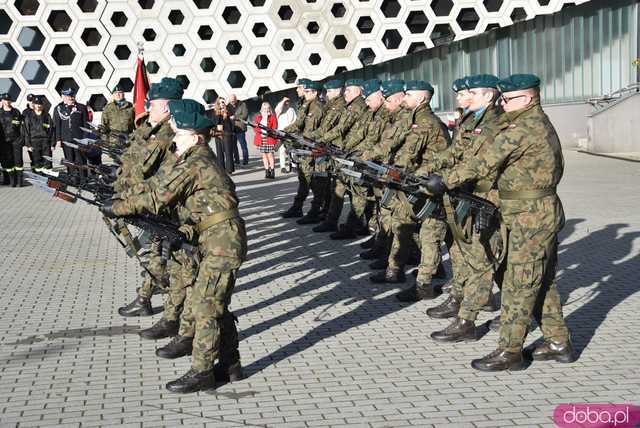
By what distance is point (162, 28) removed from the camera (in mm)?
29828

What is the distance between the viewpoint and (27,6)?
2916 cm

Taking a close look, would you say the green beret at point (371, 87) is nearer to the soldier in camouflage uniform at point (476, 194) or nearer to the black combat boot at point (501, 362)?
the soldier in camouflage uniform at point (476, 194)

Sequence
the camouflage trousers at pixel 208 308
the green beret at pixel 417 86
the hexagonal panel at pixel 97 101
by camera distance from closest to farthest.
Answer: the camouflage trousers at pixel 208 308 → the green beret at pixel 417 86 → the hexagonal panel at pixel 97 101

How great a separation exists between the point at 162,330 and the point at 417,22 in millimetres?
26428

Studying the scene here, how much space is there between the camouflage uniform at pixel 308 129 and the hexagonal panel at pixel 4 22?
1832 centimetres

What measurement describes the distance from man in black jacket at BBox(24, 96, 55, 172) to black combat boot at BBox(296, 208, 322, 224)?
787 cm

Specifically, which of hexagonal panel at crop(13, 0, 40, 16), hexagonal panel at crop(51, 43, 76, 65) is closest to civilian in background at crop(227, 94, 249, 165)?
hexagonal panel at crop(51, 43, 76, 65)

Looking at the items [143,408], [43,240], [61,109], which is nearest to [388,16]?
[61,109]

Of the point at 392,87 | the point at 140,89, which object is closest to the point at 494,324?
the point at 392,87

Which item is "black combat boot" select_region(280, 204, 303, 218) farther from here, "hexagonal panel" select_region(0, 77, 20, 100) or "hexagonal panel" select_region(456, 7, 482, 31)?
"hexagonal panel" select_region(456, 7, 482, 31)

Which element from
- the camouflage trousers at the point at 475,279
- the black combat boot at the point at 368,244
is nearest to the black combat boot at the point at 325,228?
the black combat boot at the point at 368,244

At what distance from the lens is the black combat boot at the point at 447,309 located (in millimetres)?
7613

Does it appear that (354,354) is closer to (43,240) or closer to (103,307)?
(103,307)

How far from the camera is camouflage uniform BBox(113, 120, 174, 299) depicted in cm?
719
